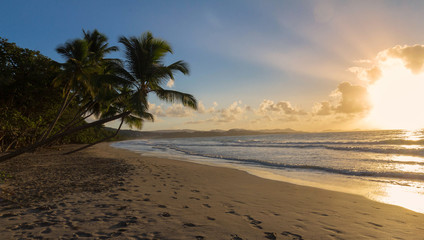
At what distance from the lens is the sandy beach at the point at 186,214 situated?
348 cm

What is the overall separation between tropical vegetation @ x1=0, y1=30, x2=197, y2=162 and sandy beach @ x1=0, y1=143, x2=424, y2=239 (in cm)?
192

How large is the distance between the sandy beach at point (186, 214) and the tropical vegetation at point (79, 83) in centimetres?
192

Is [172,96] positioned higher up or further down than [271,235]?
higher up

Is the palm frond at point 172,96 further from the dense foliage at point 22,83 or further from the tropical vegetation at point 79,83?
the dense foliage at point 22,83

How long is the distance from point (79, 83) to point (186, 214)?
12.5 m

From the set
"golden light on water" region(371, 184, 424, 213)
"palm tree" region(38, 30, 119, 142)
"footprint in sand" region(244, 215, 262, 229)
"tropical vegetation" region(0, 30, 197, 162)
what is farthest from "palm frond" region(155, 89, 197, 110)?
"golden light on water" region(371, 184, 424, 213)

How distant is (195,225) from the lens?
149 inches

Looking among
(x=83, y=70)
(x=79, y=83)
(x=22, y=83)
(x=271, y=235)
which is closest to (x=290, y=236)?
(x=271, y=235)

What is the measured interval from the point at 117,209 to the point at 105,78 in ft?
22.1

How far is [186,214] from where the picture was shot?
4336mm

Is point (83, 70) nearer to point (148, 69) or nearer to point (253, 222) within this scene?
point (148, 69)

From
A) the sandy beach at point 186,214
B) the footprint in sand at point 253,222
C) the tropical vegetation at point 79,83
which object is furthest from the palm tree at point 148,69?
the footprint in sand at point 253,222

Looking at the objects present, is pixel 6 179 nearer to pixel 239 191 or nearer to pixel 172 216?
pixel 172 216

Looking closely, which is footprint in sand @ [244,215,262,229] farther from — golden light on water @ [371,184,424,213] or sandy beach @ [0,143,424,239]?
golden light on water @ [371,184,424,213]
